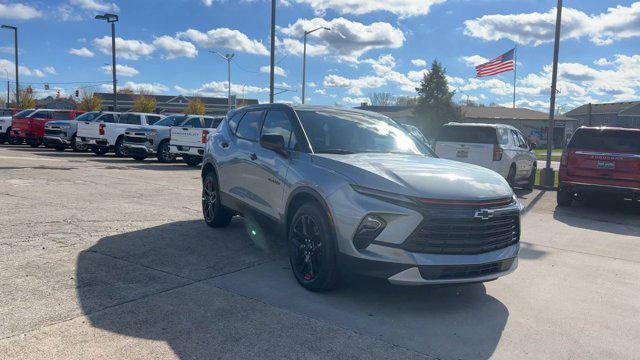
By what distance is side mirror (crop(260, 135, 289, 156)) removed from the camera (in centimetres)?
543

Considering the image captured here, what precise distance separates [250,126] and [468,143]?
26.4 ft

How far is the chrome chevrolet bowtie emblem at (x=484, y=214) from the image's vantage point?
14.3 feet

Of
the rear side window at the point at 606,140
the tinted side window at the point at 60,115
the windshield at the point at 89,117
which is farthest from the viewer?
the tinted side window at the point at 60,115

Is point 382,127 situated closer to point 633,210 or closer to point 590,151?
point 590,151

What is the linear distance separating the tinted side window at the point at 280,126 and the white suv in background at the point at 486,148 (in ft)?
26.2

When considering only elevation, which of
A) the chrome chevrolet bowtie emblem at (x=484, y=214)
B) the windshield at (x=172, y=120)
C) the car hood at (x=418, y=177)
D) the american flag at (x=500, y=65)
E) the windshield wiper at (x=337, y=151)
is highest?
the american flag at (x=500, y=65)

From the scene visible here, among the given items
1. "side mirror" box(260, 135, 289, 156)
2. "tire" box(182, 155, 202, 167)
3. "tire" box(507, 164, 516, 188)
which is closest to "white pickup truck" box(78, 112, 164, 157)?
"tire" box(182, 155, 202, 167)

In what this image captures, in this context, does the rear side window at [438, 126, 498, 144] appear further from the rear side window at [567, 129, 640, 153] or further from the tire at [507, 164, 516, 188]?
the rear side window at [567, 129, 640, 153]

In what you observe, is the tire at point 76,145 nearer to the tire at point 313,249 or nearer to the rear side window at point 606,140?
the rear side window at point 606,140

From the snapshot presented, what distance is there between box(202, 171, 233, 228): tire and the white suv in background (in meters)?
7.61

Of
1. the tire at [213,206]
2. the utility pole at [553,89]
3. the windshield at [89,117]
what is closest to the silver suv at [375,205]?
the tire at [213,206]

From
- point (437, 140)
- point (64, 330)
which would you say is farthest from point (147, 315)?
point (437, 140)

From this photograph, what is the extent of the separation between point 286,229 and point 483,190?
195 centimetres

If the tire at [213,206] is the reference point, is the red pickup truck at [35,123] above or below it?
above
